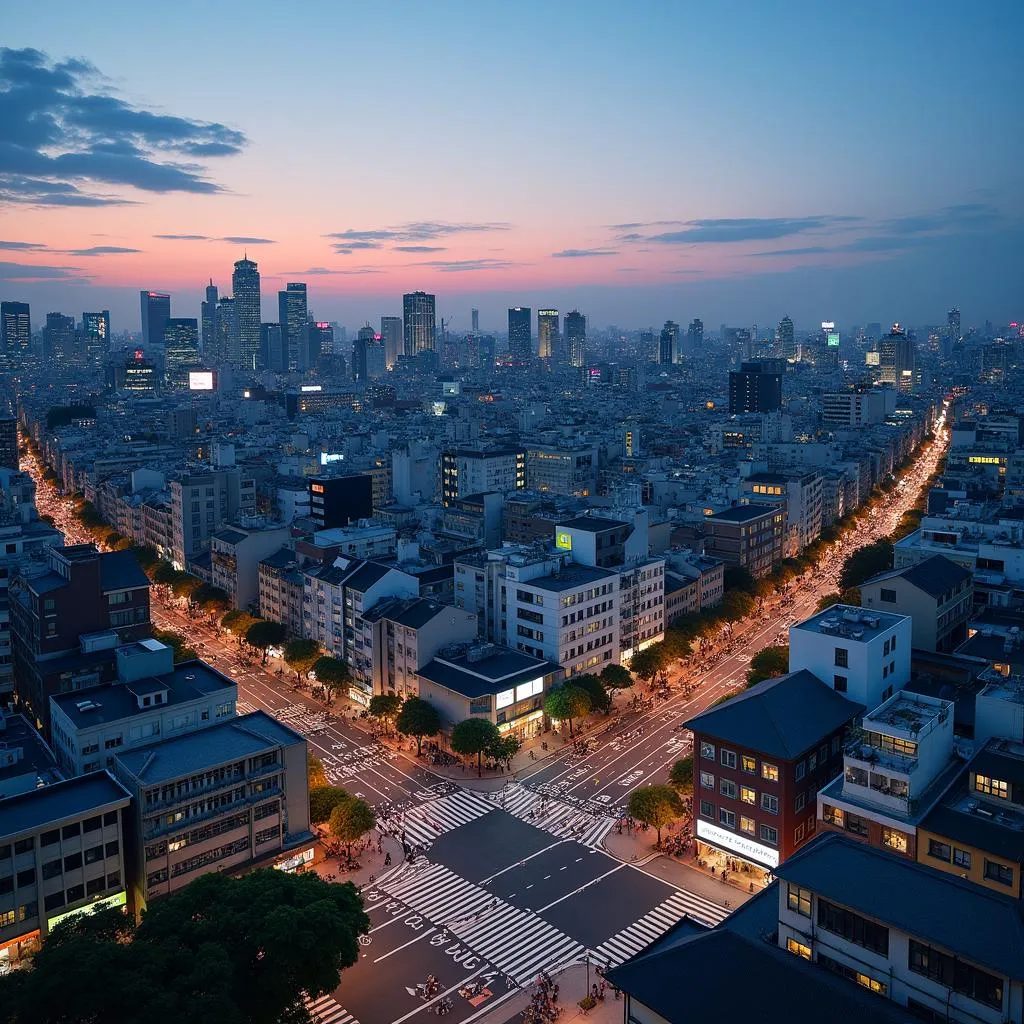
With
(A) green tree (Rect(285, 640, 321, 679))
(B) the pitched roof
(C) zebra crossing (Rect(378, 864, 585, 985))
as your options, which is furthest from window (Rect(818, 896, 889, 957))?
(A) green tree (Rect(285, 640, 321, 679))

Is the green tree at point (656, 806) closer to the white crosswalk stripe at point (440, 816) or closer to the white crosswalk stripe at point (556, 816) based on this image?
the white crosswalk stripe at point (556, 816)

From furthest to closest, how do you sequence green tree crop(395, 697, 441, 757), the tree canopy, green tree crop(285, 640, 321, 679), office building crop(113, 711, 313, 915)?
green tree crop(285, 640, 321, 679) < green tree crop(395, 697, 441, 757) < office building crop(113, 711, 313, 915) < the tree canopy

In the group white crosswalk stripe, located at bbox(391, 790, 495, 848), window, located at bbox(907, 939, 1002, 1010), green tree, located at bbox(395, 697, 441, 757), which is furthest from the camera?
green tree, located at bbox(395, 697, 441, 757)

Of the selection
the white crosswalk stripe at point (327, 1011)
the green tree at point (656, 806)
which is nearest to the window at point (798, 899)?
the green tree at point (656, 806)

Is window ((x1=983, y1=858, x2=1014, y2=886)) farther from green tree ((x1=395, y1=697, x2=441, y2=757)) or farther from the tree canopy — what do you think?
green tree ((x1=395, y1=697, x2=441, y2=757))

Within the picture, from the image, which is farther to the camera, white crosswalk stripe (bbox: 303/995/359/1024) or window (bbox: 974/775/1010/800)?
window (bbox: 974/775/1010/800)

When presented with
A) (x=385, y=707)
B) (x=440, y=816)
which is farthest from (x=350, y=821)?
(x=385, y=707)

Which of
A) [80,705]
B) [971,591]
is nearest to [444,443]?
[971,591]

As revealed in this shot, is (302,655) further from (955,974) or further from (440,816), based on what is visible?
(955,974)
